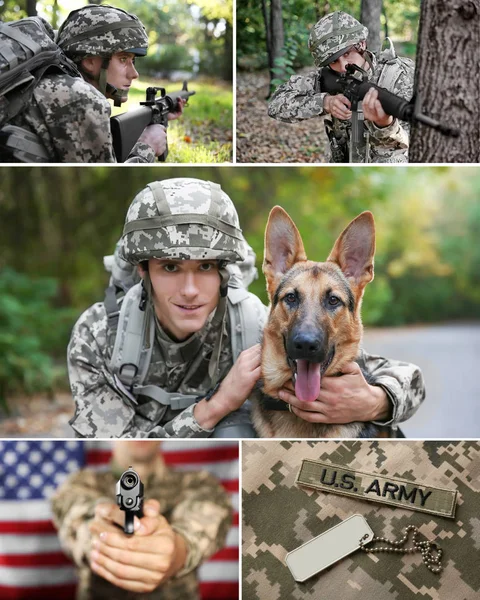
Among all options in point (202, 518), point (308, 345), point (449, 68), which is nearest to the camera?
point (308, 345)

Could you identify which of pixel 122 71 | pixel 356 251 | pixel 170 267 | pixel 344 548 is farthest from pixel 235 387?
pixel 122 71

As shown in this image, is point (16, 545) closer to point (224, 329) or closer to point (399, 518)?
point (224, 329)

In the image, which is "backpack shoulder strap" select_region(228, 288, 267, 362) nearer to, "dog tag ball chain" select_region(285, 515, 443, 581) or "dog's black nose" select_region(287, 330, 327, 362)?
"dog's black nose" select_region(287, 330, 327, 362)

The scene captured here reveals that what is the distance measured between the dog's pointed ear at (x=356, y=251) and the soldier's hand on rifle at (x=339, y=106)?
718 millimetres

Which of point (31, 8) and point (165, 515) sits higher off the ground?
point (31, 8)

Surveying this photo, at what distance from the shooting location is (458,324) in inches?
205

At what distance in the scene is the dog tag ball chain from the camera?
4.11 meters

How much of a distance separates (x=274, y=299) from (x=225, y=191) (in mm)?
776

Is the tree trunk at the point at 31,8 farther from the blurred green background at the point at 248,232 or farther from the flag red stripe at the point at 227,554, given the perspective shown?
the flag red stripe at the point at 227,554

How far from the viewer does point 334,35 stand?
173 inches

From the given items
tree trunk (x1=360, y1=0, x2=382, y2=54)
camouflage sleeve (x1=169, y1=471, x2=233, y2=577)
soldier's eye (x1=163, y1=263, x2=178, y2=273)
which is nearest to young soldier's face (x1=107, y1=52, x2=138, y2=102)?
soldier's eye (x1=163, y1=263, x2=178, y2=273)

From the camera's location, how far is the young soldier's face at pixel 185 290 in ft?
13.1

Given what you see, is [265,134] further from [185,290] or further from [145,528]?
[145,528]

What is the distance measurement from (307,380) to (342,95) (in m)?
1.61
